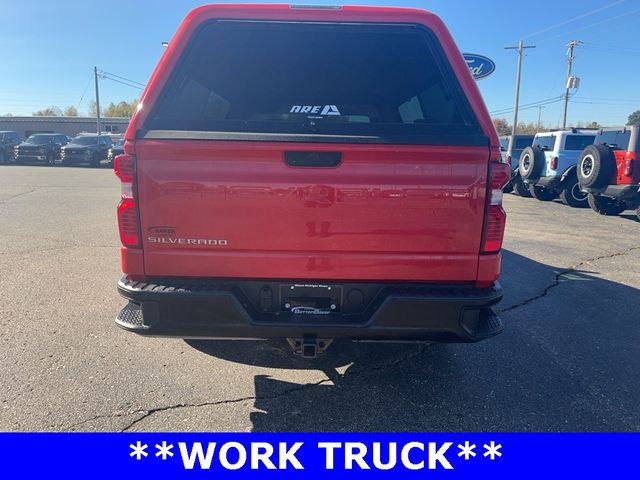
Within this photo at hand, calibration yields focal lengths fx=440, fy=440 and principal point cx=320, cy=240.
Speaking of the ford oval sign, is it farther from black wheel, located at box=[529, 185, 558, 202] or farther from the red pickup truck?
the red pickup truck

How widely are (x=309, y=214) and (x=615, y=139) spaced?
40.5 feet

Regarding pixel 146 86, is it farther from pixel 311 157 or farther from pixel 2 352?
pixel 2 352

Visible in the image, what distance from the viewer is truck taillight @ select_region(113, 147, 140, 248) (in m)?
2.36

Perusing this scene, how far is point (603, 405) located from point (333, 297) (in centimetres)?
205

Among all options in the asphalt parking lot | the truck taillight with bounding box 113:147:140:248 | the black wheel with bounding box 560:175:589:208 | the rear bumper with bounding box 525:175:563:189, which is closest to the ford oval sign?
the rear bumper with bounding box 525:175:563:189

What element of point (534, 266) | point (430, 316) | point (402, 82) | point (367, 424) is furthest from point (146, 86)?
point (534, 266)

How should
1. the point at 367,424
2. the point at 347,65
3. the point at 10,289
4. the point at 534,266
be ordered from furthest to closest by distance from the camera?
the point at 534,266
the point at 10,289
the point at 347,65
the point at 367,424

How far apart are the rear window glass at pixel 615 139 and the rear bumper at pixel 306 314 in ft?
35.9

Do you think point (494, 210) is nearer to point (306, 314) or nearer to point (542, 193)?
point (306, 314)

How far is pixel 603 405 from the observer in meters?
2.97

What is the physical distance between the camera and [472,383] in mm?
3215

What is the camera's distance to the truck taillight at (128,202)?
2.36 m

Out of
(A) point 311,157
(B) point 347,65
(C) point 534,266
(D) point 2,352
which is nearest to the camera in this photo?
(A) point 311,157

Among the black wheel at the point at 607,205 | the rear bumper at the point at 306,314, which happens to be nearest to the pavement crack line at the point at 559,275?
the rear bumper at the point at 306,314
